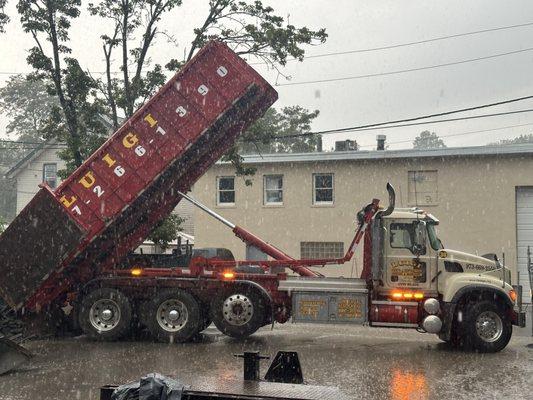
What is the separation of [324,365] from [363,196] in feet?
50.6

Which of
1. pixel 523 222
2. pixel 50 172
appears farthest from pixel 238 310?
pixel 50 172

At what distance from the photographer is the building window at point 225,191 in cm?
2673

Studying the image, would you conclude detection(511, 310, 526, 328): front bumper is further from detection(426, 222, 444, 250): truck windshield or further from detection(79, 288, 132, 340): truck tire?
detection(79, 288, 132, 340): truck tire

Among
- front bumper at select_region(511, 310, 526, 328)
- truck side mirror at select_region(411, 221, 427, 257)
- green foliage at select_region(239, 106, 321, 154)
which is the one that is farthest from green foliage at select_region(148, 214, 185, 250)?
green foliage at select_region(239, 106, 321, 154)

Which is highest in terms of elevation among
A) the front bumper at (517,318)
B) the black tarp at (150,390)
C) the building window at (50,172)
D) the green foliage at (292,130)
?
the green foliage at (292,130)

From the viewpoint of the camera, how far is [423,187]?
24281 millimetres

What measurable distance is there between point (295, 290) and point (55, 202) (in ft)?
14.9

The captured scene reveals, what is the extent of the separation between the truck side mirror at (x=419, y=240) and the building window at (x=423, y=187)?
501 inches

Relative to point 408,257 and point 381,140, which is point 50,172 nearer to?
point 381,140

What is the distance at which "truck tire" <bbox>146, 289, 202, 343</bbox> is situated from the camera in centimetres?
1234

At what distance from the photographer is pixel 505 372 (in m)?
9.73

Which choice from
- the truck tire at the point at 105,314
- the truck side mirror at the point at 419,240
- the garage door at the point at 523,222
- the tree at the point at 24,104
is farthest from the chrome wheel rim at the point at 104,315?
the tree at the point at 24,104

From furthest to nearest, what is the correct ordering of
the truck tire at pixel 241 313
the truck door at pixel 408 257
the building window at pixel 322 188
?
the building window at pixel 322 188, the truck tire at pixel 241 313, the truck door at pixel 408 257

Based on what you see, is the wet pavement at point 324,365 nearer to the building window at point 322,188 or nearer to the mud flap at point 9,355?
the mud flap at point 9,355
